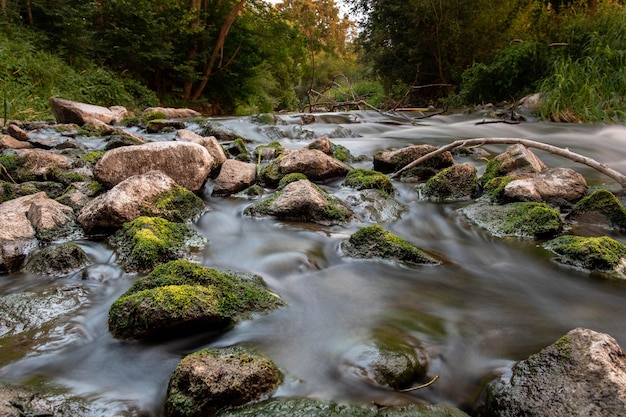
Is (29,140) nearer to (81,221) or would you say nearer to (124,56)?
(81,221)

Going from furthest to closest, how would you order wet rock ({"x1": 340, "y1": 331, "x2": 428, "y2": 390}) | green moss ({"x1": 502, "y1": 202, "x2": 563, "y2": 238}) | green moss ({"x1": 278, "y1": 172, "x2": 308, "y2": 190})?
green moss ({"x1": 278, "y1": 172, "x2": 308, "y2": 190}) < green moss ({"x1": 502, "y1": 202, "x2": 563, "y2": 238}) < wet rock ({"x1": 340, "y1": 331, "x2": 428, "y2": 390})

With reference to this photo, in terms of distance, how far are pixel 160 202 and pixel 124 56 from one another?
44.4ft

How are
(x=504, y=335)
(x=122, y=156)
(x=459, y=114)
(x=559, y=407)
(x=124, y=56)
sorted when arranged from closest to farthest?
(x=559, y=407)
(x=504, y=335)
(x=122, y=156)
(x=459, y=114)
(x=124, y=56)

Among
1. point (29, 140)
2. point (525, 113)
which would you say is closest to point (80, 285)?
point (29, 140)

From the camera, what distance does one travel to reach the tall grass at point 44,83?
952 centimetres

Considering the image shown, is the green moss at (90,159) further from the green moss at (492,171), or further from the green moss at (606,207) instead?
the green moss at (606,207)

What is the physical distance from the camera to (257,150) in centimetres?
657

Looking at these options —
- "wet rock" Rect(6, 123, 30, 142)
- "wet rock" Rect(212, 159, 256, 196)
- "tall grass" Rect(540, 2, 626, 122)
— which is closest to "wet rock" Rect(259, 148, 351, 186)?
"wet rock" Rect(212, 159, 256, 196)

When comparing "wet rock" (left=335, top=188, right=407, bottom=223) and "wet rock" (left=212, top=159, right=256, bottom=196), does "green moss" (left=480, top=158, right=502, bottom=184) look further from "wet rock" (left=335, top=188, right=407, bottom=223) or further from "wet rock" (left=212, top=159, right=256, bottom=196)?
"wet rock" (left=212, top=159, right=256, bottom=196)

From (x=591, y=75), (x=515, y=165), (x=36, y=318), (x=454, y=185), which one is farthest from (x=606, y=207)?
(x=591, y=75)

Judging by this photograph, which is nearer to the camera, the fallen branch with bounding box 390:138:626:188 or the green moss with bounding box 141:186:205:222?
the green moss with bounding box 141:186:205:222

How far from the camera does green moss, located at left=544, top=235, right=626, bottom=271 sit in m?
2.96

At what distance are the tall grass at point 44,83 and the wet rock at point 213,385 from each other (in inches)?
355

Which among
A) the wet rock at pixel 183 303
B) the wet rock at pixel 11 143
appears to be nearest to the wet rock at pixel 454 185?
the wet rock at pixel 183 303
